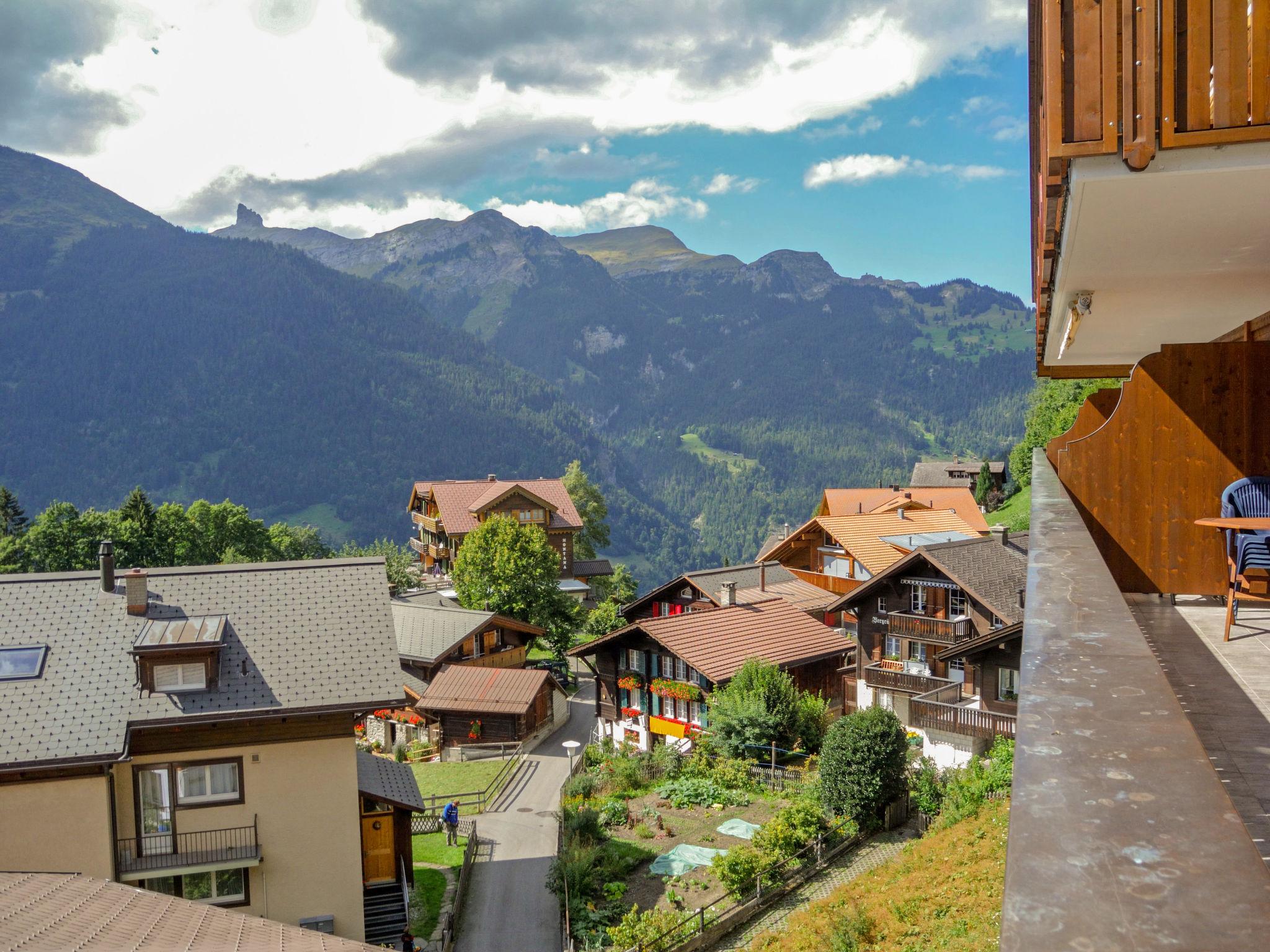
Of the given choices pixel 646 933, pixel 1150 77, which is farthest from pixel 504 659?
pixel 1150 77

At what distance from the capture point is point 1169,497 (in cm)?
673

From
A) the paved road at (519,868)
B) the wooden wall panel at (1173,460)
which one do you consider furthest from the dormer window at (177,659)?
the wooden wall panel at (1173,460)

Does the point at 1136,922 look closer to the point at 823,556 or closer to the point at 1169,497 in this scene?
the point at 1169,497

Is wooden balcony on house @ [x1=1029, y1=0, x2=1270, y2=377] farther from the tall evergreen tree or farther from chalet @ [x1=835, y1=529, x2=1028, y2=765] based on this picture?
the tall evergreen tree

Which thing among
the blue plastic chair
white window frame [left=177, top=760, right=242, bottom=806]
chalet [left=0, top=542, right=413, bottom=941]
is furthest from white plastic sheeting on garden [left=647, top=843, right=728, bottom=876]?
the blue plastic chair

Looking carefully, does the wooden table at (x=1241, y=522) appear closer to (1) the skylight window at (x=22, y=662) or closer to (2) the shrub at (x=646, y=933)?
(2) the shrub at (x=646, y=933)

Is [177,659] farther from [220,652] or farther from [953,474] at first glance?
[953,474]

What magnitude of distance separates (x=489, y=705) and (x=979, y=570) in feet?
66.3

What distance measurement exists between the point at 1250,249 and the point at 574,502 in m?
82.4

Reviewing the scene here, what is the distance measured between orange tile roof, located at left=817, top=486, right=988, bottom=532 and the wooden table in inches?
2223

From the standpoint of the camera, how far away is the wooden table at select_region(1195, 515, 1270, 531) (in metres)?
5.39

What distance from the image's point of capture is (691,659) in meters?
33.0

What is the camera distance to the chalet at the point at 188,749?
14281 millimetres

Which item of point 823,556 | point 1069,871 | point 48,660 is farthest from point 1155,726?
point 823,556
